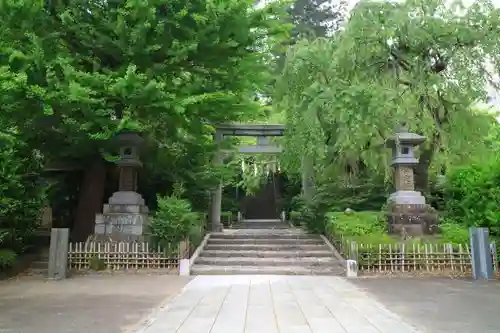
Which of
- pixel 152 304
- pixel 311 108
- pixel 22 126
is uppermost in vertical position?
pixel 311 108

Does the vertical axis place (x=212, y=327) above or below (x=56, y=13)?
below

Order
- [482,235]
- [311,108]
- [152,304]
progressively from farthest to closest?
[311,108] → [482,235] → [152,304]

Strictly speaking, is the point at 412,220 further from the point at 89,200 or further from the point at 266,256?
the point at 89,200

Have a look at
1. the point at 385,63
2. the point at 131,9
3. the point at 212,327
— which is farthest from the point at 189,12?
the point at 212,327

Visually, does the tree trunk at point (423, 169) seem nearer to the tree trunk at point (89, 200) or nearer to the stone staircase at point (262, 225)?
the stone staircase at point (262, 225)

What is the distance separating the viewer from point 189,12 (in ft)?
37.3

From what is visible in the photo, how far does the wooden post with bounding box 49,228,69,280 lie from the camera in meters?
10.1

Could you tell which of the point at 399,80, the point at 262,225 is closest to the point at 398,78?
the point at 399,80

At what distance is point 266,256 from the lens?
12.7 m

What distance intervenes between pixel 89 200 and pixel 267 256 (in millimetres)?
5838

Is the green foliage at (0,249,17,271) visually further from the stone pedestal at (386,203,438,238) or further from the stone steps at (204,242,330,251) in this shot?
the stone pedestal at (386,203,438,238)

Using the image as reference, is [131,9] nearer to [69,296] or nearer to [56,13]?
[56,13]

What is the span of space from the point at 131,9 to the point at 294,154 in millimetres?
8023

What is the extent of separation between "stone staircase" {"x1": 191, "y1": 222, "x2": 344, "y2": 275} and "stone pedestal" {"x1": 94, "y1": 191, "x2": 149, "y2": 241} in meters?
1.97
